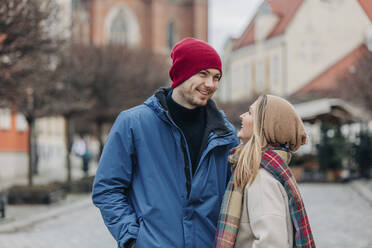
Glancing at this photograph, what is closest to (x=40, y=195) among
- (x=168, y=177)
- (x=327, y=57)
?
(x=168, y=177)

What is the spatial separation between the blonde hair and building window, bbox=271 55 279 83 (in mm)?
48579

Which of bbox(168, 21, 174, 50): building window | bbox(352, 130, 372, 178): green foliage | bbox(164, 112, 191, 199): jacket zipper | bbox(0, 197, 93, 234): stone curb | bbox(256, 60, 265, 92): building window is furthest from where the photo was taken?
bbox(168, 21, 174, 50): building window

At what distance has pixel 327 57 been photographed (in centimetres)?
4975

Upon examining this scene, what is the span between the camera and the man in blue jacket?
3312 millimetres

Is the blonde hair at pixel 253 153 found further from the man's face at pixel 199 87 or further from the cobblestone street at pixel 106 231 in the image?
the cobblestone street at pixel 106 231

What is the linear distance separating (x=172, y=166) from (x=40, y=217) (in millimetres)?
9863

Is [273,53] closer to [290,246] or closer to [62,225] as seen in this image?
[62,225]

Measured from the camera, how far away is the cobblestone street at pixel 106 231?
31.2ft

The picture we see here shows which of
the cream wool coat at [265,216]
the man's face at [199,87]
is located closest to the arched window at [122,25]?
the man's face at [199,87]

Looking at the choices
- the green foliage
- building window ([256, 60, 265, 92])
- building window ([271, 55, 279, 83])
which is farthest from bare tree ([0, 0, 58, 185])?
building window ([256, 60, 265, 92])

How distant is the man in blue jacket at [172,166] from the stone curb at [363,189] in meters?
12.4

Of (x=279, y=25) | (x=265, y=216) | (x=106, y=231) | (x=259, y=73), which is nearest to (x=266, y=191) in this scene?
(x=265, y=216)

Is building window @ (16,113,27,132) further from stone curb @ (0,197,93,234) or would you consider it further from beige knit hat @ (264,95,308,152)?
beige knit hat @ (264,95,308,152)

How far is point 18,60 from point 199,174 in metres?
10.4
